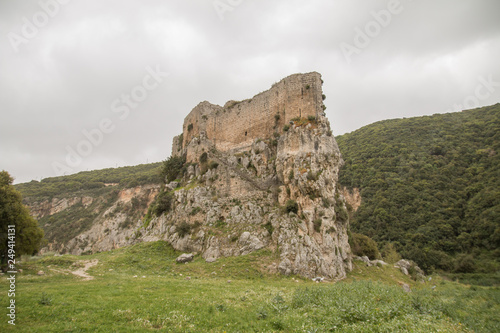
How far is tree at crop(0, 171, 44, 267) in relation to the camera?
1376 cm

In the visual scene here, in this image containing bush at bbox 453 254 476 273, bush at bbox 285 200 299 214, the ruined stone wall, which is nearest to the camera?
bush at bbox 285 200 299 214

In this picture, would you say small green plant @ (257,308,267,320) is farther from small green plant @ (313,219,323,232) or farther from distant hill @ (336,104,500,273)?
distant hill @ (336,104,500,273)

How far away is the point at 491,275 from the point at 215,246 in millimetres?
31465

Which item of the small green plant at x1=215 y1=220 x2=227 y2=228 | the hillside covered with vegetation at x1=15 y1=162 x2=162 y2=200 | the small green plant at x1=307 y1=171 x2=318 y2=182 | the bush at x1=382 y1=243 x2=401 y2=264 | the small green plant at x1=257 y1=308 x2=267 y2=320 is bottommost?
the bush at x1=382 y1=243 x2=401 y2=264

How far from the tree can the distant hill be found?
147ft

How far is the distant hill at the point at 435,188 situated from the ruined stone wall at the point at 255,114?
3015cm

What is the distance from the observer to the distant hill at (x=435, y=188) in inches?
1471

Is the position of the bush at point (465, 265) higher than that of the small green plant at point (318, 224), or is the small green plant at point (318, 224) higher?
the small green plant at point (318, 224)

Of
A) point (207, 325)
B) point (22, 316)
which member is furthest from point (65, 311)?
point (207, 325)

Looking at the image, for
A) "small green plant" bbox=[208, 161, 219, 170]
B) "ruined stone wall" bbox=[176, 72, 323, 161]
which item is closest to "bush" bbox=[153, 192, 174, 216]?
"small green plant" bbox=[208, 161, 219, 170]

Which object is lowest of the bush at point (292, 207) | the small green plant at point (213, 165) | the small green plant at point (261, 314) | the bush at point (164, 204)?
the small green plant at point (261, 314)

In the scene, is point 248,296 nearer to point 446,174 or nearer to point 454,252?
point 454,252

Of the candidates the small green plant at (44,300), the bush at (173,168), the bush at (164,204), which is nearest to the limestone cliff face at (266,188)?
the bush at (164,204)

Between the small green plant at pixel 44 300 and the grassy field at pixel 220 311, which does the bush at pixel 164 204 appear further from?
the small green plant at pixel 44 300
